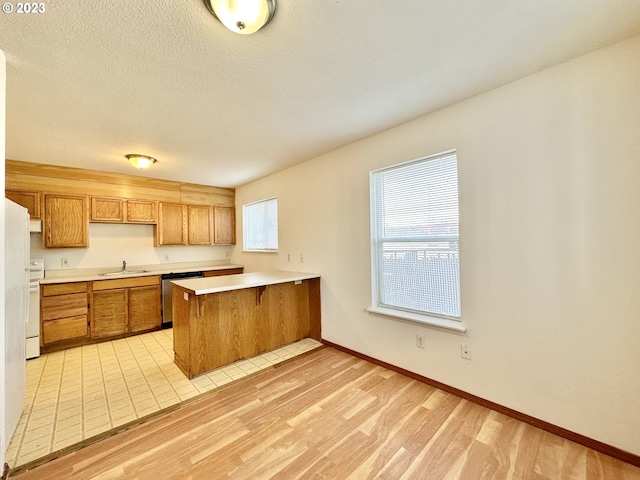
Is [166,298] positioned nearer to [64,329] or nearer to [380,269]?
[64,329]

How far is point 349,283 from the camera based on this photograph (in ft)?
10.0

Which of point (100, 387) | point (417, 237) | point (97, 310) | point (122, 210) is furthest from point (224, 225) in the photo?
point (417, 237)

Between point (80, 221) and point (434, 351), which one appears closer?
point (434, 351)

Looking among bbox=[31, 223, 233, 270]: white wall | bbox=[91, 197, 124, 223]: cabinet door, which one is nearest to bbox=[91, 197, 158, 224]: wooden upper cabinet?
bbox=[91, 197, 124, 223]: cabinet door

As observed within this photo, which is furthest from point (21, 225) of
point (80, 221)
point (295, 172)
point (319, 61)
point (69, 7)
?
point (295, 172)

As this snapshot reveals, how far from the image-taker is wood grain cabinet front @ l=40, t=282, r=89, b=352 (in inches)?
127

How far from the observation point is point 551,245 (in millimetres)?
1763

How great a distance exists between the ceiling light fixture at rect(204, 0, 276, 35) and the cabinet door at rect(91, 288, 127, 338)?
3.79 metres

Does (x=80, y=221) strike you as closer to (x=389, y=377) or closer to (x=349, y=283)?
(x=349, y=283)

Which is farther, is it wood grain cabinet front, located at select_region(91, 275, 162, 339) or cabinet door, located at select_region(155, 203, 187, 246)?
cabinet door, located at select_region(155, 203, 187, 246)

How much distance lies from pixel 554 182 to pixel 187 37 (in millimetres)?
2345

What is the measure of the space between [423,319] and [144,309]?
379cm

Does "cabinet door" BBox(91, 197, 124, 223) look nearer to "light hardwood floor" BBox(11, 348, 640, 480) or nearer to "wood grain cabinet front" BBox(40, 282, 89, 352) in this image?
"wood grain cabinet front" BBox(40, 282, 89, 352)

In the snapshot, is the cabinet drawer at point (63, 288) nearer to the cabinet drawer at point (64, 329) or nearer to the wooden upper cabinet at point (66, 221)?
the cabinet drawer at point (64, 329)
